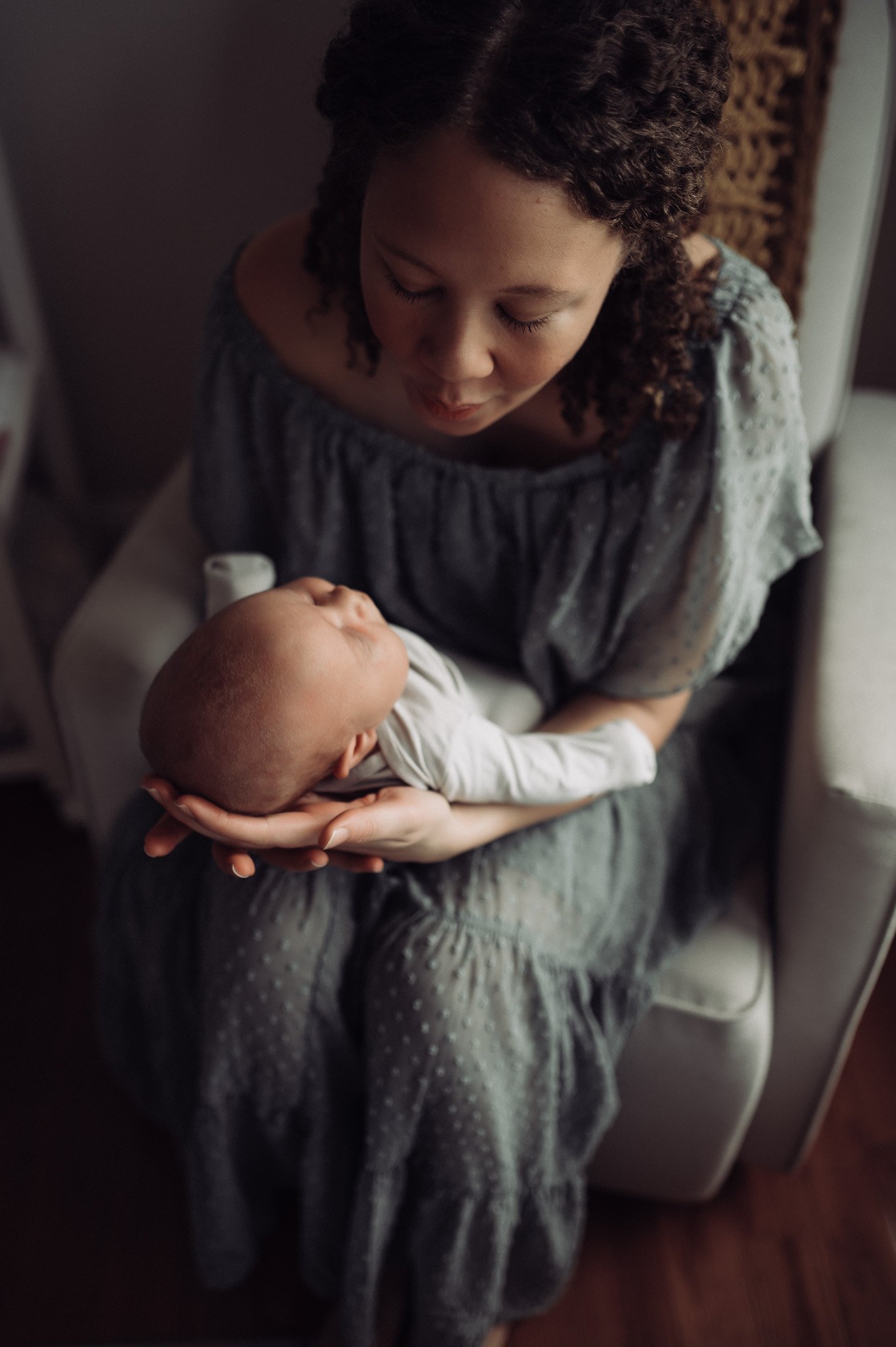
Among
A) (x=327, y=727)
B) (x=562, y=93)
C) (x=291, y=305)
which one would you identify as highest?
(x=562, y=93)

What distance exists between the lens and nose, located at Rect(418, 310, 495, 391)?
740 millimetres

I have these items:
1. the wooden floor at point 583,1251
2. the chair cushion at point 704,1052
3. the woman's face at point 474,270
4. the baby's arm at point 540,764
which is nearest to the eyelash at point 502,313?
the woman's face at point 474,270

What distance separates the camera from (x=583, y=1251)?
1199 millimetres

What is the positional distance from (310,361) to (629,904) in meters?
0.63

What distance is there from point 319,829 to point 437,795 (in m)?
0.11

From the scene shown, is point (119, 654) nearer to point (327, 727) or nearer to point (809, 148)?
point (327, 727)

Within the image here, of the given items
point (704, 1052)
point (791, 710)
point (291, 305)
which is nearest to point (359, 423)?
point (291, 305)

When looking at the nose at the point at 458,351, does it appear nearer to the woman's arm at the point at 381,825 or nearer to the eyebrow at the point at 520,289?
the eyebrow at the point at 520,289

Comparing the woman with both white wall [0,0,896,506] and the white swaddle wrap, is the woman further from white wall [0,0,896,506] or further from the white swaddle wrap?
white wall [0,0,896,506]

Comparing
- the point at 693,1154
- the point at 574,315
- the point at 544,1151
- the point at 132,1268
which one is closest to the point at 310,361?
the point at 574,315

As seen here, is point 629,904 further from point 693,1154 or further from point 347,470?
point 347,470

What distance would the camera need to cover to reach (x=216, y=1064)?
957 mm

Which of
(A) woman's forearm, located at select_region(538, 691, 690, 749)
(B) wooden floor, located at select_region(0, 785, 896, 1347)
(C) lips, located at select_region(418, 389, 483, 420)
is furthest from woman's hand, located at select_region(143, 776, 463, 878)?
(B) wooden floor, located at select_region(0, 785, 896, 1347)

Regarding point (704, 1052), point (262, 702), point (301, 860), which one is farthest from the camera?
point (704, 1052)
